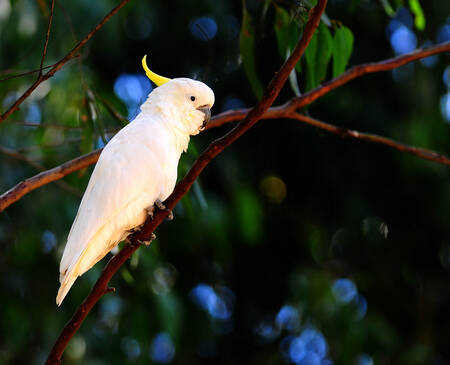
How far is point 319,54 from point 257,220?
189 centimetres

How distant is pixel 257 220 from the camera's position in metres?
3.81

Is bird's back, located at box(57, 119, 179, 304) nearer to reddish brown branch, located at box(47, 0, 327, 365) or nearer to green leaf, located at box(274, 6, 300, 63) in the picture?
reddish brown branch, located at box(47, 0, 327, 365)

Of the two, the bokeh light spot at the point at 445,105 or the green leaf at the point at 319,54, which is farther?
the bokeh light spot at the point at 445,105

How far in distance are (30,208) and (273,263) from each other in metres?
2.08

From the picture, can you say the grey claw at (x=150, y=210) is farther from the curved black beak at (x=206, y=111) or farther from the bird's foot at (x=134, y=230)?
the curved black beak at (x=206, y=111)

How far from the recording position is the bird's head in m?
1.82

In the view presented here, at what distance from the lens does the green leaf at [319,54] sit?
6.63 ft

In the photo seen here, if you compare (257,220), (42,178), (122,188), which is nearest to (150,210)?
(122,188)

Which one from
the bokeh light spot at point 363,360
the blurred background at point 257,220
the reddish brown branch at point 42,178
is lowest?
the bokeh light spot at point 363,360

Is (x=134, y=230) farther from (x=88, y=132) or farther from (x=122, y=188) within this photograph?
(x=88, y=132)

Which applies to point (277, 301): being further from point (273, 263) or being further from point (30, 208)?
point (30, 208)

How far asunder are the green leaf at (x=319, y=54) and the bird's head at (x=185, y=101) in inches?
15.3

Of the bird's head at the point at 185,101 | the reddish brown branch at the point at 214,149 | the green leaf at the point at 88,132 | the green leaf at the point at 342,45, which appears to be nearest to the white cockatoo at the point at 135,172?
the bird's head at the point at 185,101

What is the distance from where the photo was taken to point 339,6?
3992mm
